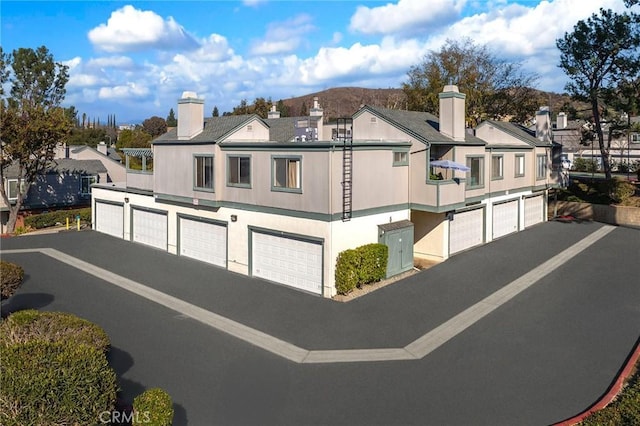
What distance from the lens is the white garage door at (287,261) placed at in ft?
63.0

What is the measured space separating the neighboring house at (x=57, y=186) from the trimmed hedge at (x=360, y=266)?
29.3 m

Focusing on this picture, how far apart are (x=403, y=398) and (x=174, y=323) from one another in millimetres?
8142

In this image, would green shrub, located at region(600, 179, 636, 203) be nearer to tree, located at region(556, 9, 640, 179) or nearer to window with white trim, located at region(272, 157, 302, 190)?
tree, located at region(556, 9, 640, 179)

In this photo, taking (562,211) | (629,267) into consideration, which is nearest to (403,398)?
(629,267)

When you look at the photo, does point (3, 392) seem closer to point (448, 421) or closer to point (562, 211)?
point (448, 421)

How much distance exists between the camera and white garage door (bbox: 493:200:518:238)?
91.6 ft

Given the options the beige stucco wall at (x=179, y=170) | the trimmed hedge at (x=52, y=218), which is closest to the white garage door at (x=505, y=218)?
the beige stucco wall at (x=179, y=170)

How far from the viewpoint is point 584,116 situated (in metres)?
35.9

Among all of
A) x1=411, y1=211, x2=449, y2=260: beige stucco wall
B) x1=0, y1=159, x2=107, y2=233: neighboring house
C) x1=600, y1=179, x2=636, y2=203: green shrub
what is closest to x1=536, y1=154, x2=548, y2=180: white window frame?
x1=600, y1=179, x2=636, y2=203: green shrub

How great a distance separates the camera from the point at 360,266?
19.2 meters

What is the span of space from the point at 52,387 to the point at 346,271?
1170 centimetres

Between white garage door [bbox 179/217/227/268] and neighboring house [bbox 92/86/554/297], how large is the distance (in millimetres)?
51

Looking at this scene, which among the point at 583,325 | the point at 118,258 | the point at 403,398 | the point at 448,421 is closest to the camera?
the point at 448,421
